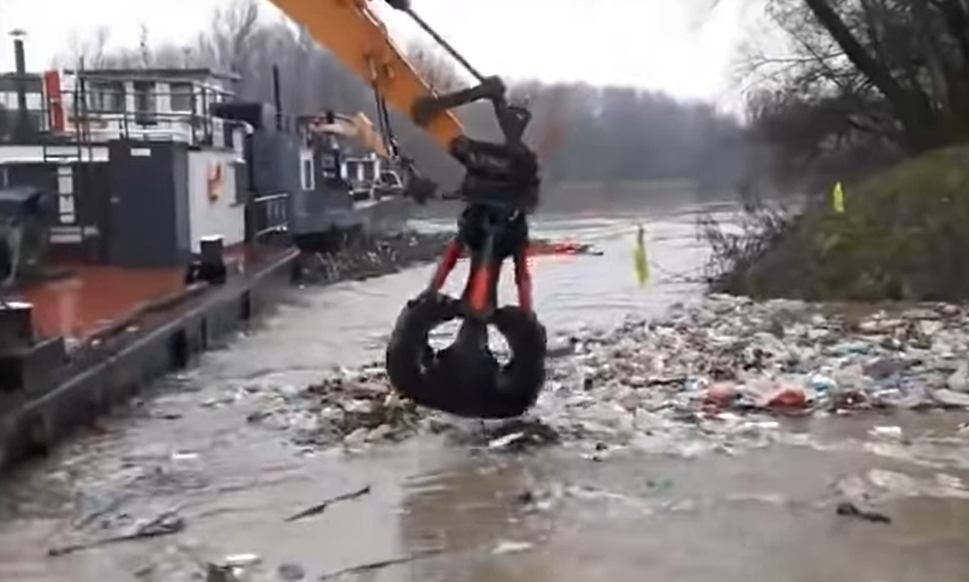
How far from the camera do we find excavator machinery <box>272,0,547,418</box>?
929 centimetres

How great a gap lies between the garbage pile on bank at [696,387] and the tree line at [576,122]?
1774 millimetres

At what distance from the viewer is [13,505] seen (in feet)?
30.5

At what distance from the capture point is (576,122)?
52.3ft

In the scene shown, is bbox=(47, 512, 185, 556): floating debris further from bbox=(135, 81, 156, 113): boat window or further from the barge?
bbox=(135, 81, 156, 113): boat window

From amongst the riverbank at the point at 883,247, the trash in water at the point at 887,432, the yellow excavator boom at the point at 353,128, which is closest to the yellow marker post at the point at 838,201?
the riverbank at the point at 883,247

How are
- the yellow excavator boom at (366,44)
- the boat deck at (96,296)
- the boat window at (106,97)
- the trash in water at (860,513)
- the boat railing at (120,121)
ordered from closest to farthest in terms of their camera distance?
the trash in water at (860,513)
the yellow excavator boom at (366,44)
the boat deck at (96,296)
the boat railing at (120,121)
the boat window at (106,97)

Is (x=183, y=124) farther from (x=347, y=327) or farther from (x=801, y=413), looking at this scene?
(x=801, y=413)

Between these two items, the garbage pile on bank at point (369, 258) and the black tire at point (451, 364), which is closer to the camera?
the black tire at point (451, 364)

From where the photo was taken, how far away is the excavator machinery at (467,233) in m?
9.29

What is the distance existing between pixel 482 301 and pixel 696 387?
319 centimetres

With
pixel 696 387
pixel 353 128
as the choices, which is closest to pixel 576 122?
pixel 696 387

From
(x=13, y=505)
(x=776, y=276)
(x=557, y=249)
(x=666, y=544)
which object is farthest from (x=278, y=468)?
(x=557, y=249)

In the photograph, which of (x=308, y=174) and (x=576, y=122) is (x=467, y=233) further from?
(x=308, y=174)

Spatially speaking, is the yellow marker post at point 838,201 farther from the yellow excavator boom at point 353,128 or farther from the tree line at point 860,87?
the yellow excavator boom at point 353,128
